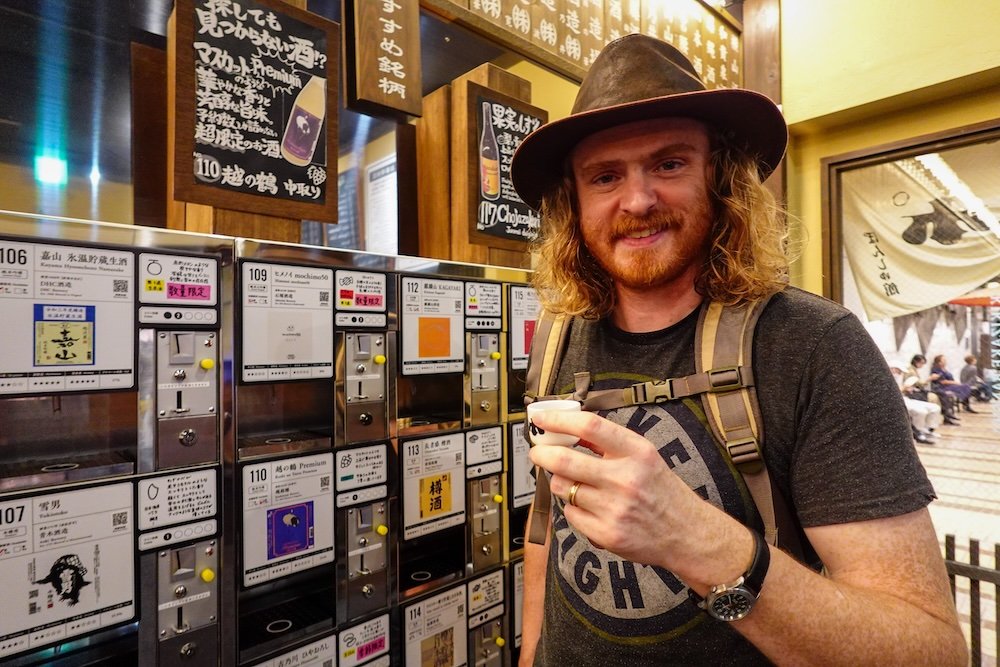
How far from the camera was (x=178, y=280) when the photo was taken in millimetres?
1581

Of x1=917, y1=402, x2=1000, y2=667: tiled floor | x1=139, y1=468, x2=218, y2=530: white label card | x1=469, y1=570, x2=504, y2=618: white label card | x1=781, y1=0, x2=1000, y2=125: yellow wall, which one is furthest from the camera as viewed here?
x1=917, y1=402, x2=1000, y2=667: tiled floor

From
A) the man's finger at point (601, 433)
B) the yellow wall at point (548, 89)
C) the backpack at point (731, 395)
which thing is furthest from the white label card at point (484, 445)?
the yellow wall at point (548, 89)

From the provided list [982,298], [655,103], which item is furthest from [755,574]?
[982,298]

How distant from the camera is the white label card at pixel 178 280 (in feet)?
5.02

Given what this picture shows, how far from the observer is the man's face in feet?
4.42

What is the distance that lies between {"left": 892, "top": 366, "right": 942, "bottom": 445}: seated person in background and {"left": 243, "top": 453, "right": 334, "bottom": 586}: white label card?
3521 millimetres

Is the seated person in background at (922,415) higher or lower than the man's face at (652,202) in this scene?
lower

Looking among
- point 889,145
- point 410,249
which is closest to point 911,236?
point 889,145

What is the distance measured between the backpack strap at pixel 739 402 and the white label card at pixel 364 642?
1450 millimetres

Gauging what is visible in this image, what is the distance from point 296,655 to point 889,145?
423cm

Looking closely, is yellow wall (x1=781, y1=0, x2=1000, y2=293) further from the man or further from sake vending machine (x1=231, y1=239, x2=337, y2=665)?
sake vending machine (x1=231, y1=239, x2=337, y2=665)

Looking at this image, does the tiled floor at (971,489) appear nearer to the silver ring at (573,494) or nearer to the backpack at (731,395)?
the backpack at (731,395)

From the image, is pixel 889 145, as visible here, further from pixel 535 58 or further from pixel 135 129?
pixel 135 129

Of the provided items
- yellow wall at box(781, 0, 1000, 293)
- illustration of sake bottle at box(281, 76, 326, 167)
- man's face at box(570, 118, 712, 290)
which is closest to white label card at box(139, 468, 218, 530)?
illustration of sake bottle at box(281, 76, 326, 167)
